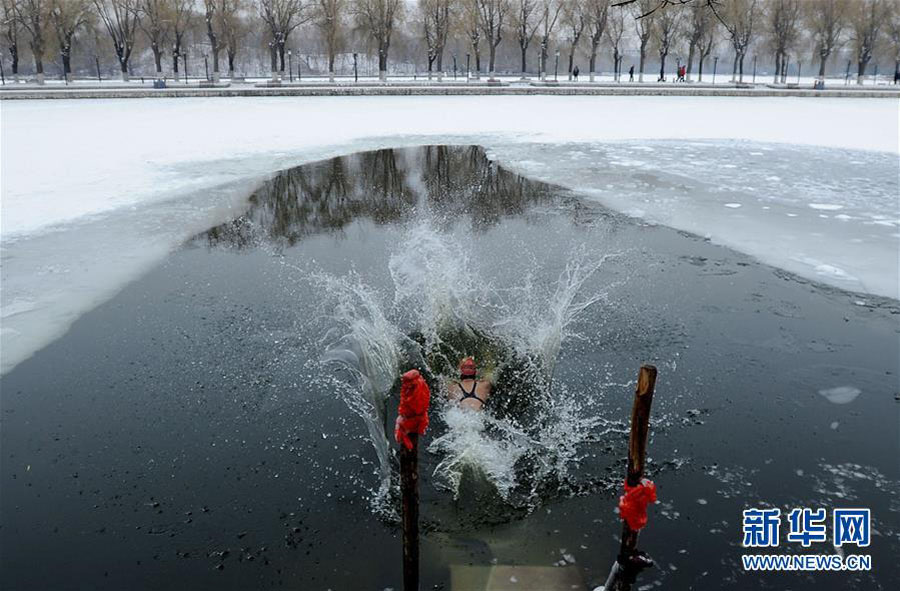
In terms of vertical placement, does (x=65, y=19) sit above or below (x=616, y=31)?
below

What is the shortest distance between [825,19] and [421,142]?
172 ft

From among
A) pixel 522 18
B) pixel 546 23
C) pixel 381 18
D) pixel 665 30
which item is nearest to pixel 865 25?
pixel 665 30

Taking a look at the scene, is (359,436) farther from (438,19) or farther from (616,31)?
(616,31)

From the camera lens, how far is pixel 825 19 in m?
59.3

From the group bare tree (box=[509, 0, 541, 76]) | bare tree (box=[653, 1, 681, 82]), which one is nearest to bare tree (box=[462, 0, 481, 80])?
bare tree (box=[509, 0, 541, 76])

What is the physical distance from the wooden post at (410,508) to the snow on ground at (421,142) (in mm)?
5957

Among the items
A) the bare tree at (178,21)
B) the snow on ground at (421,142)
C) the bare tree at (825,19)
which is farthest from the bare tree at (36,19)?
the bare tree at (825,19)

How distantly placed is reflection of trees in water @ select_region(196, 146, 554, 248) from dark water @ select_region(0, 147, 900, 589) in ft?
7.09

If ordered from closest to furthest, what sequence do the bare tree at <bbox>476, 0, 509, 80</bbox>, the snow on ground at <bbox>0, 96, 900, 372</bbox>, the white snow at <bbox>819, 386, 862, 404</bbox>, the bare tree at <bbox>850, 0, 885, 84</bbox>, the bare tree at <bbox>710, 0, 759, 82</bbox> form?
1. the white snow at <bbox>819, 386, 862, 404</bbox>
2. the snow on ground at <bbox>0, 96, 900, 372</bbox>
3. the bare tree at <bbox>710, 0, 759, 82</bbox>
4. the bare tree at <bbox>476, 0, 509, 80</bbox>
5. the bare tree at <bbox>850, 0, 885, 84</bbox>

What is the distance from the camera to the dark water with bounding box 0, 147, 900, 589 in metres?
5.35

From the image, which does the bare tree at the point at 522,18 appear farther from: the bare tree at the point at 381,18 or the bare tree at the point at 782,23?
the bare tree at the point at 782,23

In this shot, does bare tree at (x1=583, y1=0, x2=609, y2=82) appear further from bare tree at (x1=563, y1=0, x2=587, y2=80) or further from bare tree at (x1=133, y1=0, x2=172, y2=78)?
bare tree at (x1=133, y1=0, x2=172, y2=78)

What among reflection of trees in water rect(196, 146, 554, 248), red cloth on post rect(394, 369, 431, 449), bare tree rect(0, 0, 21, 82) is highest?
bare tree rect(0, 0, 21, 82)

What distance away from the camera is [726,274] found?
10.9 meters
